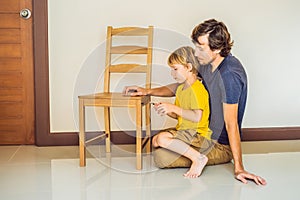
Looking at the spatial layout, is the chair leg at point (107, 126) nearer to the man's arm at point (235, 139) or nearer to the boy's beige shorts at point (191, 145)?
the boy's beige shorts at point (191, 145)

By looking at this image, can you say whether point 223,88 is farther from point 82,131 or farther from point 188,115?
point 82,131

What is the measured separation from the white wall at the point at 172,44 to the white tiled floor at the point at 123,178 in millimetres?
387

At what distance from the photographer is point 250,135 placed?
2.42 m

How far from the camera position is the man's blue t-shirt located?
5.42 ft

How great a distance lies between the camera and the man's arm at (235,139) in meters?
1.58

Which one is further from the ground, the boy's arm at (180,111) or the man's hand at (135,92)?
the man's hand at (135,92)

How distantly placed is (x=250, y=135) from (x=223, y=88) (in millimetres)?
883

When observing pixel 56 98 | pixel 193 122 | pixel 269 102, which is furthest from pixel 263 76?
pixel 56 98

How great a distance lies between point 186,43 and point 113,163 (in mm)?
958

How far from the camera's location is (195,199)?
4.52ft

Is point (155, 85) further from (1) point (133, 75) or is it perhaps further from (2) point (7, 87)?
(2) point (7, 87)

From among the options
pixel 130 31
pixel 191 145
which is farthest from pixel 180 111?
pixel 130 31

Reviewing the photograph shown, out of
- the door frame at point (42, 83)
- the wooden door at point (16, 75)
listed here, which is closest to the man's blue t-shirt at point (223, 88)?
the door frame at point (42, 83)

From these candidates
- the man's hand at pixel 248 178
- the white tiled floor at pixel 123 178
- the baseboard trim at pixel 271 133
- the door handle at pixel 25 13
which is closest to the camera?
the white tiled floor at pixel 123 178
